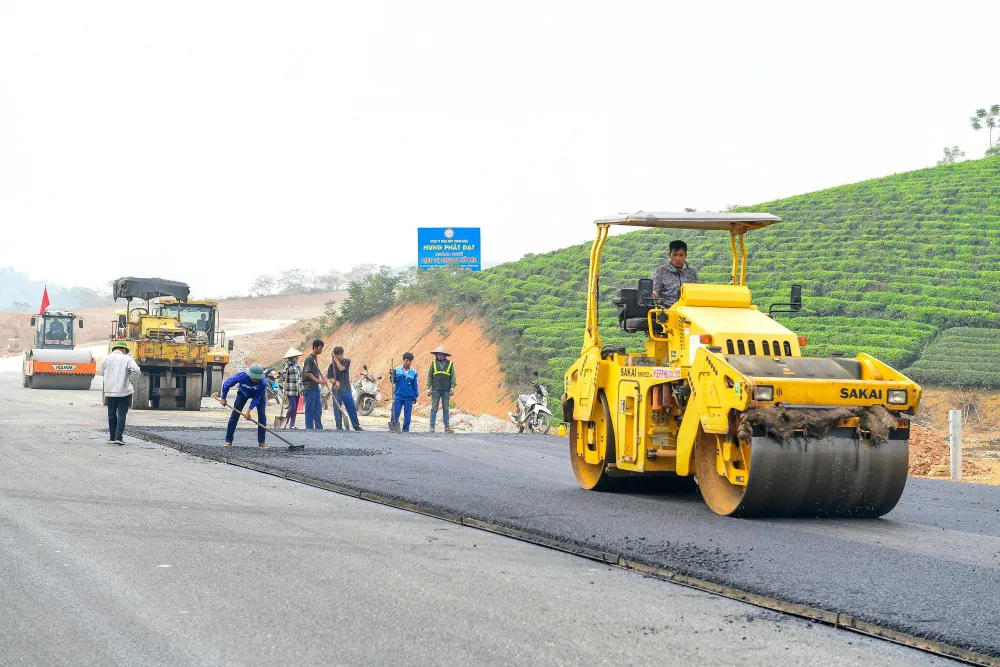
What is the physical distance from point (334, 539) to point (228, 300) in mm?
118564

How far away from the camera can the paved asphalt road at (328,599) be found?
16.8 ft

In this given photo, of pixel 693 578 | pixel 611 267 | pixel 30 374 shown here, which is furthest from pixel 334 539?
pixel 611 267

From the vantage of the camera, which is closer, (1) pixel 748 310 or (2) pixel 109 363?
(1) pixel 748 310

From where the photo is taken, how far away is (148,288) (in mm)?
31906

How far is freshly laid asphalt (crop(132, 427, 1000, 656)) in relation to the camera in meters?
6.16

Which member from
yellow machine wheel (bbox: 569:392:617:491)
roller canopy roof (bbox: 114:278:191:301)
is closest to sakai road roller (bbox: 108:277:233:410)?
roller canopy roof (bbox: 114:278:191:301)

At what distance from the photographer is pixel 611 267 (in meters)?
49.8

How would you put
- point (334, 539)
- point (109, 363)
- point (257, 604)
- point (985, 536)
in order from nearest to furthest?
1. point (257, 604)
2. point (334, 539)
3. point (985, 536)
4. point (109, 363)

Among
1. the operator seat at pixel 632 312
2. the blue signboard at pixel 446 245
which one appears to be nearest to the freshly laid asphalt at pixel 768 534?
the operator seat at pixel 632 312

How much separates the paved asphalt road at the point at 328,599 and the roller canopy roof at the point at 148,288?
72.6ft

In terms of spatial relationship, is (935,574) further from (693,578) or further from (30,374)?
(30,374)

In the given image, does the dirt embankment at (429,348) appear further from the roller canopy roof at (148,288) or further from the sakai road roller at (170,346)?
the roller canopy roof at (148,288)

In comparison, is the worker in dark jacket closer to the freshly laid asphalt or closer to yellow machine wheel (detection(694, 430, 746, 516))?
yellow machine wheel (detection(694, 430, 746, 516))

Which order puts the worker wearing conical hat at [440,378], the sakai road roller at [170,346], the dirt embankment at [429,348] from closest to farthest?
the worker wearing conical hat at [440,378], the sakai road roller at [170,346], the dirt embankment at [429,348]
